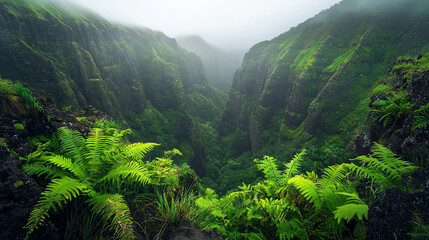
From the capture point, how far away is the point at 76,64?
3812cm

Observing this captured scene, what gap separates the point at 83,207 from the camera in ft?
8.87

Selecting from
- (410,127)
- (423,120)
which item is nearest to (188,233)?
(423,120)

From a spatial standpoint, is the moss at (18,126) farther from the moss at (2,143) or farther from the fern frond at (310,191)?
→ the fern frond at (310,191)

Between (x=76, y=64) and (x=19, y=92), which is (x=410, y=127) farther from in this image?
(x=76, y=64)

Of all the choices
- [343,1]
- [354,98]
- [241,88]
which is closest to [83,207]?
[354,98]

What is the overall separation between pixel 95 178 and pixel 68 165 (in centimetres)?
54

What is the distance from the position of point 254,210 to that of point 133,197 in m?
2.36

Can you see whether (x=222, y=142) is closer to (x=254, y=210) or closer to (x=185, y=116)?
(x=185, y=116)

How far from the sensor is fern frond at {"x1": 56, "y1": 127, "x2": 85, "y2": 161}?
3244 mm

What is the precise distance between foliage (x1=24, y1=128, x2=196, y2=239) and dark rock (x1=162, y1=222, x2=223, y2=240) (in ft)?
2.05

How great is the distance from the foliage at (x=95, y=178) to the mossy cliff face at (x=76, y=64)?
105 feet

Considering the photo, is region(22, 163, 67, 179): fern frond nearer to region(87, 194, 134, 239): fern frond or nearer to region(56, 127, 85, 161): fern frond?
region(56, 127, 85, 161): fern frond

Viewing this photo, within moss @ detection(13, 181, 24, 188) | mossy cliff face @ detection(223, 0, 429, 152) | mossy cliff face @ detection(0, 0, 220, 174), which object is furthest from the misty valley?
mossy cliff face @ detection(0, 0, 220, 174)

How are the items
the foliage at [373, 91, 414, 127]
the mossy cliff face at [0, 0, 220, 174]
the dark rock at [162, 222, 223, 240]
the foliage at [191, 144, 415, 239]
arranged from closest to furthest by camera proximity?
the foliage at [191, 144, 415, 239] < the dark rock at [162, 222, 223, 240] < the foliage at [373, 91, 414, 127] < the mossy cliff face at [0, 0, 220, 174]
